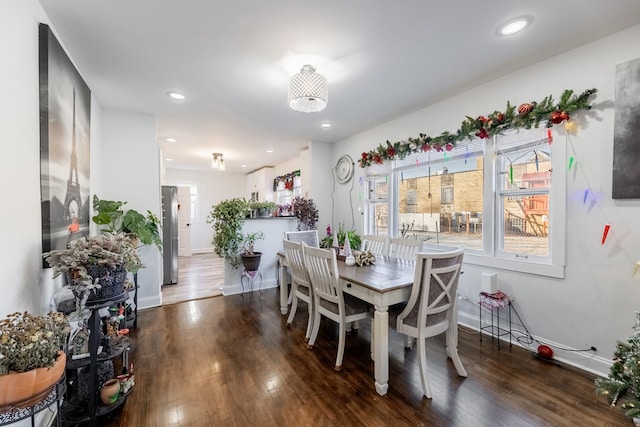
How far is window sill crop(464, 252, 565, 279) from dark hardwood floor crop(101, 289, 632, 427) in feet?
2.41

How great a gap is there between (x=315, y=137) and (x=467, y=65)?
109 inches

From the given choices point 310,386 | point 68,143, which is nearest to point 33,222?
point 68,143

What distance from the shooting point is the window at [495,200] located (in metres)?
2.45

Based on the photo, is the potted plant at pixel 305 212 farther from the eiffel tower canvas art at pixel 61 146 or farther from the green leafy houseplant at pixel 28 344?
the green leafy houseplant at pixel 28 344

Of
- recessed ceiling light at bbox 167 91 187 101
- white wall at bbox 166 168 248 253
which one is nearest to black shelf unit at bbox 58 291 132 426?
recessed ceiling light at bbox 167 91 187 101

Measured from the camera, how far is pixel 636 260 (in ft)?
6.47

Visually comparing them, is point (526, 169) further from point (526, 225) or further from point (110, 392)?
point (110, 392)

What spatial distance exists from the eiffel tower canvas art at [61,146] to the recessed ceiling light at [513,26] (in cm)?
303

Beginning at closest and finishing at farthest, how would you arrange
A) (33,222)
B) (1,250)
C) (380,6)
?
1. (1,250)
2. (33,222)
3. (380,6)

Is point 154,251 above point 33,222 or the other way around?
the other way around

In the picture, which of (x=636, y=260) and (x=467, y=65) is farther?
(x=467, y=65)

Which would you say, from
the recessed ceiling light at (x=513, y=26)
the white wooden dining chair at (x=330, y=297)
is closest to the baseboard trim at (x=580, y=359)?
the white wooden dining chair at (x=330, y=297)

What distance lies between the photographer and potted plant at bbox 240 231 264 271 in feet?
13.5

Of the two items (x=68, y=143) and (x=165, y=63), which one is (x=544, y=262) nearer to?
(x=165, y=63)
